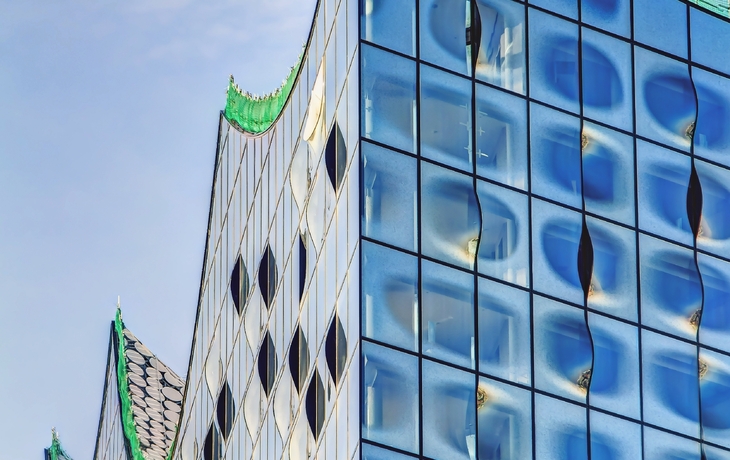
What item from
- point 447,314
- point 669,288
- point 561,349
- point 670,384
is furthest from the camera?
point 669,288

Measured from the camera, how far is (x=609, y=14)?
3578 cm

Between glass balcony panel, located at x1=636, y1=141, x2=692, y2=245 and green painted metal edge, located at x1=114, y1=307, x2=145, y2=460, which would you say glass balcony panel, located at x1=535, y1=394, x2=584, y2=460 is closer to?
glass balcony panel, located at x1=636, y1=141, x2=692, y2=245

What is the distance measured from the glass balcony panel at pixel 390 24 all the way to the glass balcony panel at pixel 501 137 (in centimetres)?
173

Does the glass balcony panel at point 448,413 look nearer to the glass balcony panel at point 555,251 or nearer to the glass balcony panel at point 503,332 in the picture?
the glass balcony panel at point 503,332

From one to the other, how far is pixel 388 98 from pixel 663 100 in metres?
6.52

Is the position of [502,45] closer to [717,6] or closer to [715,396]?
[717,6]

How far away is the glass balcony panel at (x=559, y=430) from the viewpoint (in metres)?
32.2

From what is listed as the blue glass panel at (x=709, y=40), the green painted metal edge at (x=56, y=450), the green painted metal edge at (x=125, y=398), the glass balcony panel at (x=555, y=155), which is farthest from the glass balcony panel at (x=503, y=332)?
the green painted metal edge at (x=56, y=450)

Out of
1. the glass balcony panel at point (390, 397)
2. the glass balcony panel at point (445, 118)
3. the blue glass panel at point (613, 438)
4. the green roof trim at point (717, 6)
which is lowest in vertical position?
the glass balcony panel at point (390, 397)

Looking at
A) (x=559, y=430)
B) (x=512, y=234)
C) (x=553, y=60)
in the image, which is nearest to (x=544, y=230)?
(x=512, y=234)

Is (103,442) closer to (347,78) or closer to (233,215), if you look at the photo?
(233,215)

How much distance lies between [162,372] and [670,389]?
37.3 m

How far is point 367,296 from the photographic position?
1239 inches

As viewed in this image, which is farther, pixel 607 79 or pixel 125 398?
pixel 125 398
